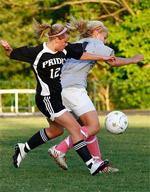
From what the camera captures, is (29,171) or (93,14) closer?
(29,171)

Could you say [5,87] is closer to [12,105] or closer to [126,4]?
[12,105]

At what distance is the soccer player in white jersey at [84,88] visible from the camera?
1041 centimetres

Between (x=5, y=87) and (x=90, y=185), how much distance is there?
101 ft

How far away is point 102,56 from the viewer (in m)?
10.2

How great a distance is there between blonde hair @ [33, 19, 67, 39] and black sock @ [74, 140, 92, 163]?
51.7 inches

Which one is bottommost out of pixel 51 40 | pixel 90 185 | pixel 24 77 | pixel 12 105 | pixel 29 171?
pixel 24 77

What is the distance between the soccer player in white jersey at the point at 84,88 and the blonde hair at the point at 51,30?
0.35m

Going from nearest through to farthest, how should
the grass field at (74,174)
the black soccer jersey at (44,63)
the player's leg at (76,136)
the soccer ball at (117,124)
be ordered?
the grass field at (74,174), the player's leg at (76,136), the black soccer jersey at (44,63), the soccer ball at (117,124)

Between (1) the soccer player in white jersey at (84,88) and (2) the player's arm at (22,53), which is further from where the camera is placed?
(1) the soccer player in white jersey at (84,88)

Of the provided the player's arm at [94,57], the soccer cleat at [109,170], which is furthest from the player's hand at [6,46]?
the soccer cleat at [109,170]

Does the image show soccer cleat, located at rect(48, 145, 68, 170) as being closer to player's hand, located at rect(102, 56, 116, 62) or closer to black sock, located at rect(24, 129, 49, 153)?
black sock, located at rect(24, 129, 49, 153)

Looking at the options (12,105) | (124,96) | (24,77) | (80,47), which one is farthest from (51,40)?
(24,77)

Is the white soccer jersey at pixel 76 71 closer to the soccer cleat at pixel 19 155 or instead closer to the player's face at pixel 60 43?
the player's face at pixel 60 43

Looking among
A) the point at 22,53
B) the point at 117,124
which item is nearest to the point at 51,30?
the point at 22,53
